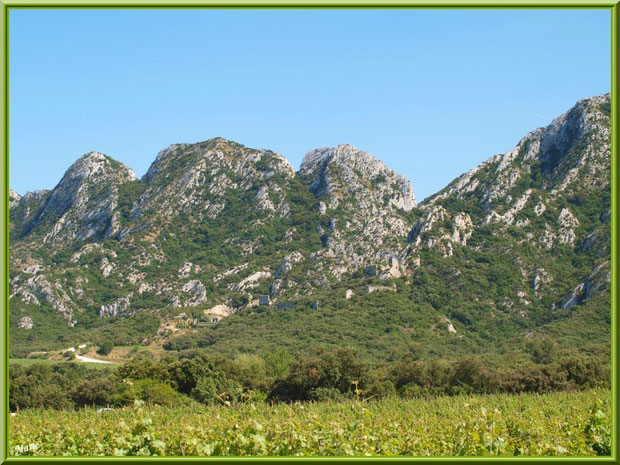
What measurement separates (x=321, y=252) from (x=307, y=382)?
7631 centimetres

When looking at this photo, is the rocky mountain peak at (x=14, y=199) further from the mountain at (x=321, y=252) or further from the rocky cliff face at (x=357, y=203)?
the rocky cliff face at (x=357, y=203)

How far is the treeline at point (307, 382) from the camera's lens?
137 feet

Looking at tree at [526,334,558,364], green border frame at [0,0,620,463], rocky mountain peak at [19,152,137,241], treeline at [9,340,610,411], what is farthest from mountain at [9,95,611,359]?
green border frame at [0,0,620,463]

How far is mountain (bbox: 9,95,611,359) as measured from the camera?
96438 millimetres

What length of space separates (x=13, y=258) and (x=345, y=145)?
67477 millimetres

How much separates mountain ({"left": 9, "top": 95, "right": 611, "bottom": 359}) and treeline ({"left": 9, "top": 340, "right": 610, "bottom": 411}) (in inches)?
1343

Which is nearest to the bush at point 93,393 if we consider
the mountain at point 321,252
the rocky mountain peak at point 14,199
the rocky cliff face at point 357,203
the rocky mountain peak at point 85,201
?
the mountain at point 321,252

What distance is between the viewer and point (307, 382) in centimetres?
4422

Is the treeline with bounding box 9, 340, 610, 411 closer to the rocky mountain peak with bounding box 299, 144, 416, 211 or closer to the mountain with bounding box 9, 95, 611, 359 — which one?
the mountain with bounding box 9, 95, 611, 359

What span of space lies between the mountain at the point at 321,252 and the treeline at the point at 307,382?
34.1 metres

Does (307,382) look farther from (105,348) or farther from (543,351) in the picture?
(105,348)

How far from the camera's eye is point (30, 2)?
29.2 ft

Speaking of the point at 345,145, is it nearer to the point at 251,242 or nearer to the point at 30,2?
the point at 251,242

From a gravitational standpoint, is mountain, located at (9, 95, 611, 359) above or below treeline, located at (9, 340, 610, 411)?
above
